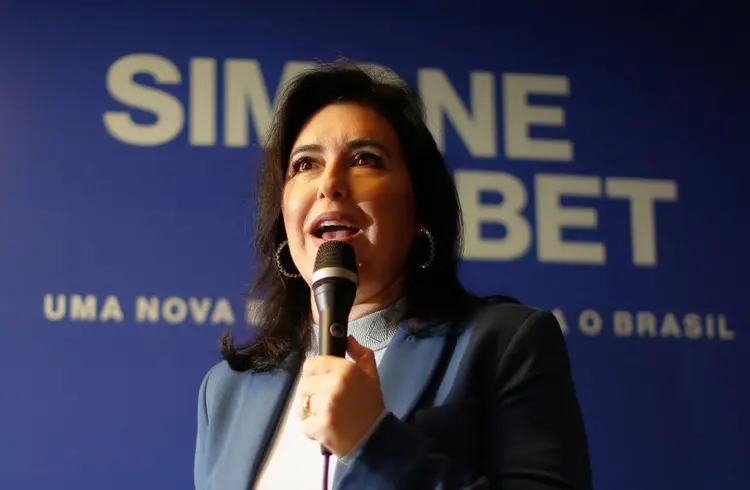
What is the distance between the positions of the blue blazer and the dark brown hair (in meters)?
0.14

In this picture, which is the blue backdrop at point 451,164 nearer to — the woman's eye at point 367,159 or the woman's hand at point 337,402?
the woman's eye at point 367,159

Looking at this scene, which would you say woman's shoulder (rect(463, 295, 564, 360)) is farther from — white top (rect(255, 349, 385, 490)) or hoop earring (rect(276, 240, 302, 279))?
hoop earring (rect(276, 240, 302, 279))

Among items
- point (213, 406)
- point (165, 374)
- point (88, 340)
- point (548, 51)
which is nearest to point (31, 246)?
point (88, 340)

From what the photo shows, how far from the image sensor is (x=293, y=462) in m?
1.49

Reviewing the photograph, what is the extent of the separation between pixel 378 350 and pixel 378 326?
4cm

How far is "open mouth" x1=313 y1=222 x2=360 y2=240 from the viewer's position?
1526mm

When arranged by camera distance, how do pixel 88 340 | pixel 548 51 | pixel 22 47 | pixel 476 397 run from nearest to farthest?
pixel 476 397 < pixel 88 340 < pixel 22 47 < pixel 548 51

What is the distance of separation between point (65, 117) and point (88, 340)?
585 millimetres

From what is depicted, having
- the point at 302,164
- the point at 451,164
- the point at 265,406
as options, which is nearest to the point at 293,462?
the point at 265,406

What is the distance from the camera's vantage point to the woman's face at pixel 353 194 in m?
1.53

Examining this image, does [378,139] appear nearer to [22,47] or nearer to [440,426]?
[440,426]

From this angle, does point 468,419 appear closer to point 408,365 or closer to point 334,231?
point 408,365

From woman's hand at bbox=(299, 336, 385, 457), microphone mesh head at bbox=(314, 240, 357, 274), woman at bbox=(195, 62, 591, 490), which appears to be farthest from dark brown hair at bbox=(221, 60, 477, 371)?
woman's hand at bbox=(299, 336, 385, 457)

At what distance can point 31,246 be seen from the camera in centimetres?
259
